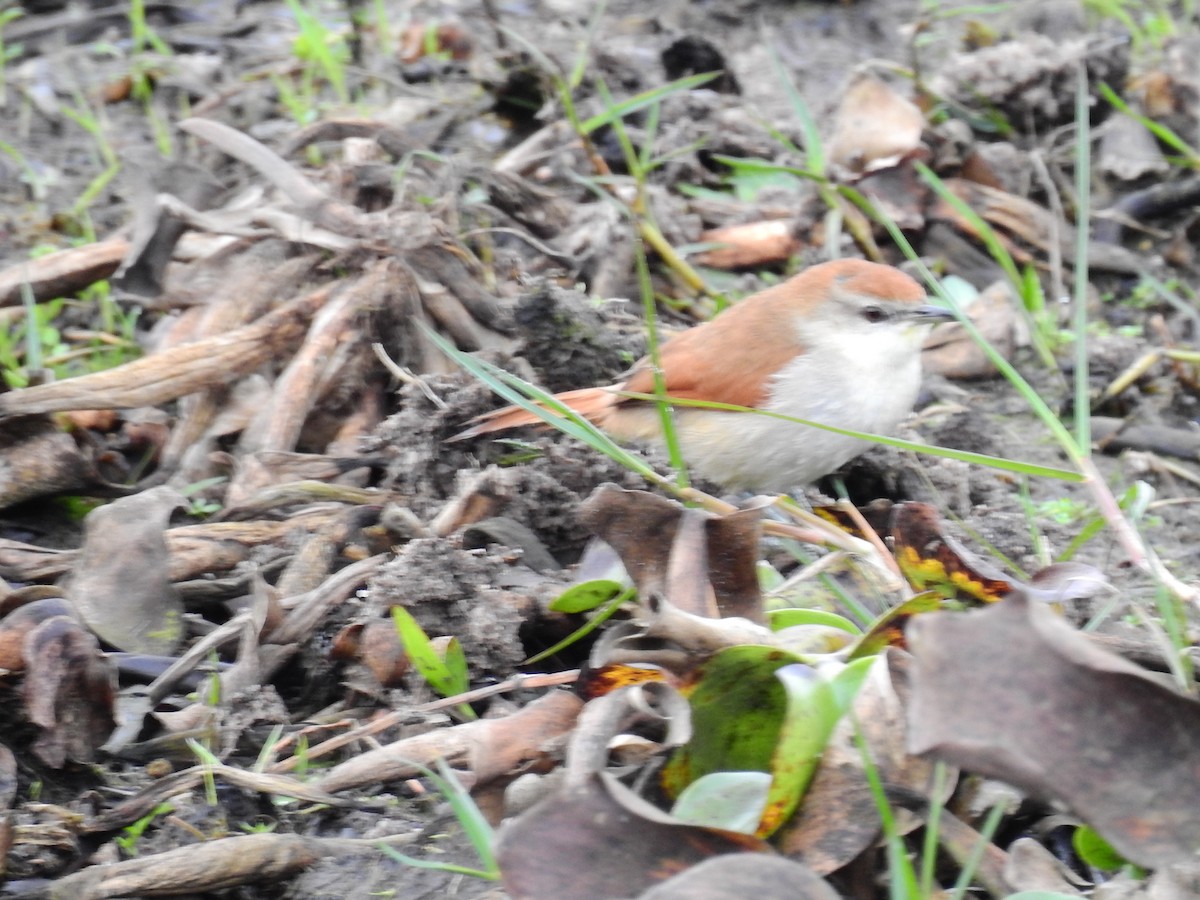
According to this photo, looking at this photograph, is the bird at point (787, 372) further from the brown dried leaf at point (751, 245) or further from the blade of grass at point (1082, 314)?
the blade of grass at point (1082, 314)

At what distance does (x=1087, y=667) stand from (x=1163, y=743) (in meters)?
0.16

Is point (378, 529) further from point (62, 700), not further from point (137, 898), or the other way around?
point (137, 898)

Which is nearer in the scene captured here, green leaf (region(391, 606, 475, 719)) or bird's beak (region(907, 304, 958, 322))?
green leaf (region(391, 606, 475, 719))

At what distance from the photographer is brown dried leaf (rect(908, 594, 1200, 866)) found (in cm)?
165

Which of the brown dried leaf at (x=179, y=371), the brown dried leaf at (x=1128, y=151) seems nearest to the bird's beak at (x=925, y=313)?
the brown dried leaf at (x=1128, y=151)

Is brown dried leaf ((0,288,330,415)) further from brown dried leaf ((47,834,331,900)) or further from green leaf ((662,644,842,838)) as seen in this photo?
green leaf ((662,644,842,838))

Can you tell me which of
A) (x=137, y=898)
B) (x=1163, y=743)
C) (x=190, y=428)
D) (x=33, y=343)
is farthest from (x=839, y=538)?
(x=33, y=343)

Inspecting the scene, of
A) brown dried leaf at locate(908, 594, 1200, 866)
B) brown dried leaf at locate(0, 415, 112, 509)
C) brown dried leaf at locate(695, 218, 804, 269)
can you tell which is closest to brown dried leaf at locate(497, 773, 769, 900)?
Result: brown dried leaf at locate(908, 594, 1200, 866)

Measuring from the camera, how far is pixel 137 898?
2264mm

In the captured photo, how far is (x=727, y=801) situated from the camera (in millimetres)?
1999

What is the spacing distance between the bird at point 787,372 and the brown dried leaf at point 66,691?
5.30ft

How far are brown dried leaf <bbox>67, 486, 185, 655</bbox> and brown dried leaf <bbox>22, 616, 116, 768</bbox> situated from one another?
0.89 ft

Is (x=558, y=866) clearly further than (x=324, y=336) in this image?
No

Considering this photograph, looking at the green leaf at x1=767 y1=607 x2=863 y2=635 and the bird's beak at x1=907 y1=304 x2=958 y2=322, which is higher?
the green leaf at x1=767 y1=607 x2=863 y2=635
